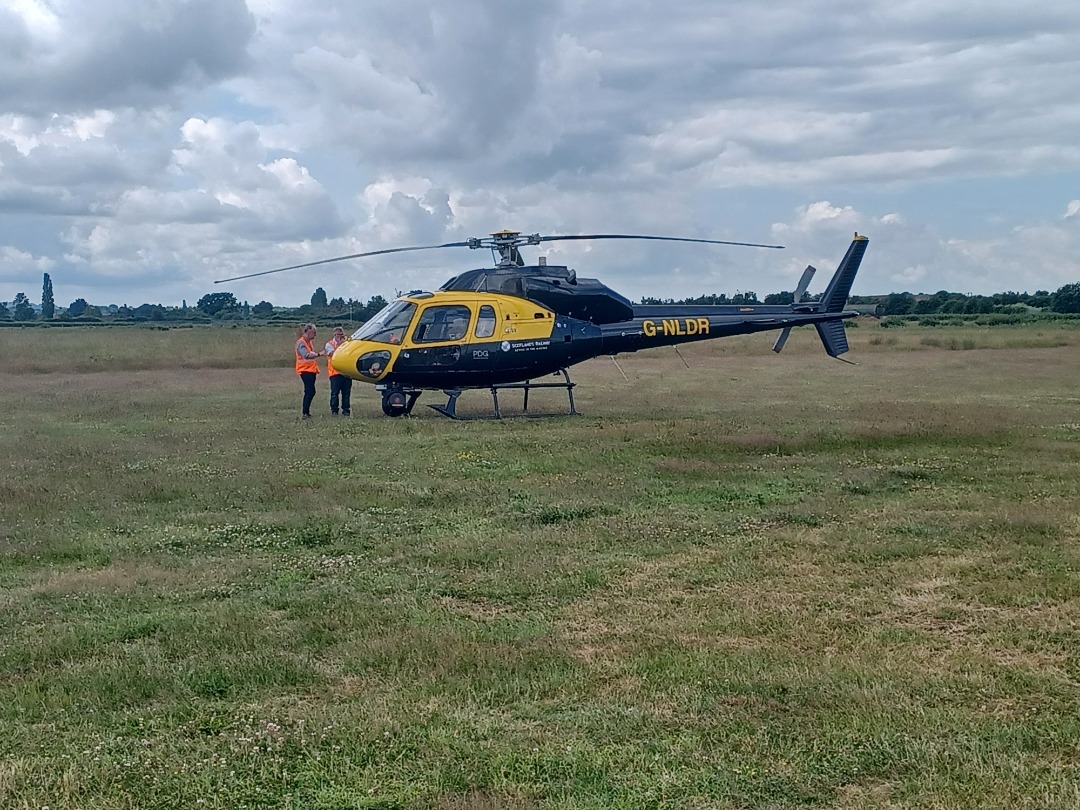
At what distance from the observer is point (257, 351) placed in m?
34.7

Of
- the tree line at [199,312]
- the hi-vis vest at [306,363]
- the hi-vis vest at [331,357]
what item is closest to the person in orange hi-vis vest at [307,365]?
the hi-vis vest at [306,363]

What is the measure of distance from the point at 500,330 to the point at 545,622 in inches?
430

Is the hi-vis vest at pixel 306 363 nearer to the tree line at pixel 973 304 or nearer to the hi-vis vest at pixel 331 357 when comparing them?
the hi-vis vest at pixel 331 357

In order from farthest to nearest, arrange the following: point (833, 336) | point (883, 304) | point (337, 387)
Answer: point (883, 304), point (833, 336), point (337, 387)

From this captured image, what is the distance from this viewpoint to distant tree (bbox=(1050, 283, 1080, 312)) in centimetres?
6975

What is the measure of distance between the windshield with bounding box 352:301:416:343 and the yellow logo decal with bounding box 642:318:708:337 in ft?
12.7

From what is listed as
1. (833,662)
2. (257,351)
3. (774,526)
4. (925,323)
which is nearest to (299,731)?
(833,662)

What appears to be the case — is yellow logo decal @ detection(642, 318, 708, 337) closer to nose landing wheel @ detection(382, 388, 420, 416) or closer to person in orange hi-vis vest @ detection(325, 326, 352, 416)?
nose landing wheel @ detection(382, 388, 420, 416)

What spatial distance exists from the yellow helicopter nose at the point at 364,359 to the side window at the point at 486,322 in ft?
4.79

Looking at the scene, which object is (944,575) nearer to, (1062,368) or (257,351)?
(1062,368)

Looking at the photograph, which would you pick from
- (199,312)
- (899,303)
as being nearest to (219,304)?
(199,312)

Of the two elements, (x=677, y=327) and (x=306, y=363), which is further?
(x=677, y=327)

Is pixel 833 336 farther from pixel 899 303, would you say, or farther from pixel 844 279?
pixel 899 303

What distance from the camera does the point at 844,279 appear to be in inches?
737
